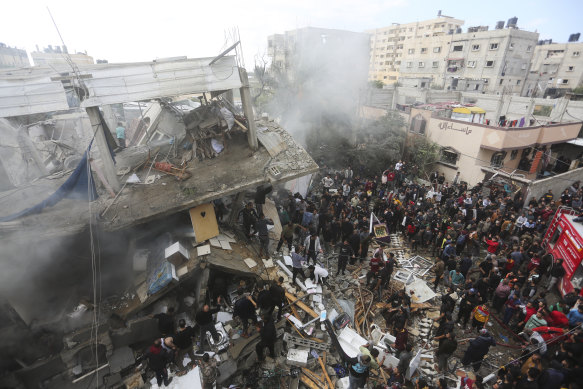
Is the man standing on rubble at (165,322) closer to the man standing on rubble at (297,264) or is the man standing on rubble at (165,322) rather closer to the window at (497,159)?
the man standing on rubble at (297,264)

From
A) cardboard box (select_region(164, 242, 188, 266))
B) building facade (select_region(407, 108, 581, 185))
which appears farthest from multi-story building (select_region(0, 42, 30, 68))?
building facade (select_region(407, 108, 581, 185))

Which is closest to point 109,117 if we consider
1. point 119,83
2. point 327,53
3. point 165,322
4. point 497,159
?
point 119,83

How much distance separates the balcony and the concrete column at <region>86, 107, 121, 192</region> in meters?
17.9

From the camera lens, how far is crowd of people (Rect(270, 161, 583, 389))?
5625mm

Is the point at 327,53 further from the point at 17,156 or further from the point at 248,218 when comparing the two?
the point at 17,156

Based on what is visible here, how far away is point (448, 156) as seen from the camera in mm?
17578

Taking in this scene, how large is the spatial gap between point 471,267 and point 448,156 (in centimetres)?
1008

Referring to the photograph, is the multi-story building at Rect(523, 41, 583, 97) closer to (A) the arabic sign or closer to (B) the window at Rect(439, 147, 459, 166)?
(A) the arabic sign

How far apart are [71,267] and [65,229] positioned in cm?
97

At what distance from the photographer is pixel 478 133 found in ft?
52.0

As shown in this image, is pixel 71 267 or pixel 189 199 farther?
pixel 189 199

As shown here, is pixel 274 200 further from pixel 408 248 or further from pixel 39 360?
pixel 39 360

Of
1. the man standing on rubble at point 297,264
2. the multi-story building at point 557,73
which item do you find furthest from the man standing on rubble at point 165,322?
the multi-story building at point 557,73

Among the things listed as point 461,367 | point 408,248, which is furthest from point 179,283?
point 408,248
